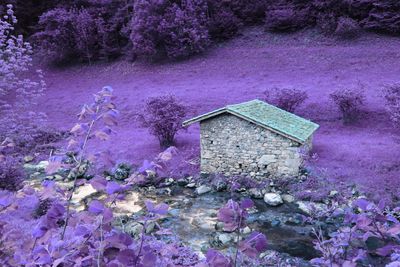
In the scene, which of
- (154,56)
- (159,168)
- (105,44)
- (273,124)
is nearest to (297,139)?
(273,124)

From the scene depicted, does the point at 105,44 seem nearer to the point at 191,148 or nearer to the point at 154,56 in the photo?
the point at 154,56

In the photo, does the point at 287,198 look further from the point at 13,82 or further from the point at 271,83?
the point at 13,82

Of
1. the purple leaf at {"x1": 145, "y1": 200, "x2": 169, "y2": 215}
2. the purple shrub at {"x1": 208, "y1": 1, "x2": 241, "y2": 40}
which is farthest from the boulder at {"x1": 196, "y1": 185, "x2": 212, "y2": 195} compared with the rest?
the purple shrub at {"x1": 208, "y1": 1, "x2": 241, "y2": 40}

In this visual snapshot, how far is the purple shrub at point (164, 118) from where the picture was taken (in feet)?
45.2

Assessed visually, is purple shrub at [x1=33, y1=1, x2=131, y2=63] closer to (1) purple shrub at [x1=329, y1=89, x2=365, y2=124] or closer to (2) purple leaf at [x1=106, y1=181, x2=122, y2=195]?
(1) purple shrub at [x1=329, y1=89, x2=365, y2=124]

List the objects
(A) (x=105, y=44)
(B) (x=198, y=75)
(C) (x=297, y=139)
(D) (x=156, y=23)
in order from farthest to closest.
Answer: (A) (x=105, y=44), (D) (x=156, y=23), (B) (x=198, y=75), (C) (x=297, y=139)

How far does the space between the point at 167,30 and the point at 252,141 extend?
1357cm

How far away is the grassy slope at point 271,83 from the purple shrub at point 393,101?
0.81m

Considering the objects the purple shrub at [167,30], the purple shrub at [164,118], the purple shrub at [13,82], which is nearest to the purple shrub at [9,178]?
the purple shrub at [13,82]

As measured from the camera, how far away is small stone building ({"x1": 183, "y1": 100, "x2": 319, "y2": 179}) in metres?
11.2

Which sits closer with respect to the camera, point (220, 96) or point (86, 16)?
point (220, 96)

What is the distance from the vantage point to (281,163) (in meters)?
11.4

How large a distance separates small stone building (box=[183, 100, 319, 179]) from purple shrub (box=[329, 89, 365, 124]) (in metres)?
2.79

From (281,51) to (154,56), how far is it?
25.5ft
